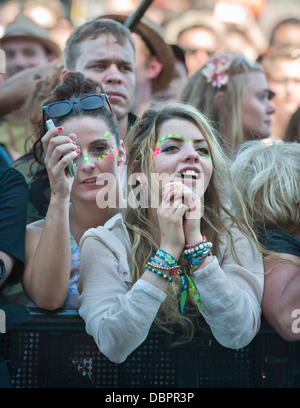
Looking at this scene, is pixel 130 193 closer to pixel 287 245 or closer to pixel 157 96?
pixel 287 245

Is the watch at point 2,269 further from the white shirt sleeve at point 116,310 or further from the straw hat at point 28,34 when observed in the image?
the straw hat at point 28,34

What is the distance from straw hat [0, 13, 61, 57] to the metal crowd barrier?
9.38ft

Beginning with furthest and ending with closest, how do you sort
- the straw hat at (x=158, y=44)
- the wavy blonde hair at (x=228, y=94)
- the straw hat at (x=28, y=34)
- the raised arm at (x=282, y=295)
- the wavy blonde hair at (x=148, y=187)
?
the straw hat at (x=28, y=34) → the straw hat at (x=158, y=44) → the wavy blonde hair at (x=228, y=94) → the wavy blonde hair at (x=148, y=187) → the raised arm at (x=282, y=295)

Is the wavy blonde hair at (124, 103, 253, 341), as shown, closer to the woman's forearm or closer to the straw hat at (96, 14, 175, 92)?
the woman's forearm

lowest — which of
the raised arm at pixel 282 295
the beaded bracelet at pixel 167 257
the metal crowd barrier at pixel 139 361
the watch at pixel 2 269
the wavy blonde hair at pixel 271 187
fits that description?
the metal crowd barrier at pixel 139 361

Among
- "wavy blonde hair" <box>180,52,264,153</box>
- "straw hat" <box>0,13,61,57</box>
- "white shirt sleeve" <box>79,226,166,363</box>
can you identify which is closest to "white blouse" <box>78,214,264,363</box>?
"white shirt sleeve" <box>79,226,166,363</box>

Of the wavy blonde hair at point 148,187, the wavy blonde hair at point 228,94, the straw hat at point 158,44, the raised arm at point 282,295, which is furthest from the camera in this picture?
the straw hat at point 158,44

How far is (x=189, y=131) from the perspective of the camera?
2131 mm

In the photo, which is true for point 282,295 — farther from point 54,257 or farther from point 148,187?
point 54,257

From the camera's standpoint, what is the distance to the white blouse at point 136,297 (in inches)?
66.0

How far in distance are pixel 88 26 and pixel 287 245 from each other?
5.59 ft

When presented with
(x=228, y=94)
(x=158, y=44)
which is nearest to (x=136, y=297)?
(x=228, y=94)

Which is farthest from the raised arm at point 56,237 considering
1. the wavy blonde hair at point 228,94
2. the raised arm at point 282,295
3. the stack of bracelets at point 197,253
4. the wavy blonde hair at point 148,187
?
the wavy blonde hair at point 228,94

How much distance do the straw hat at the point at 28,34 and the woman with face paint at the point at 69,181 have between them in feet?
5.98
